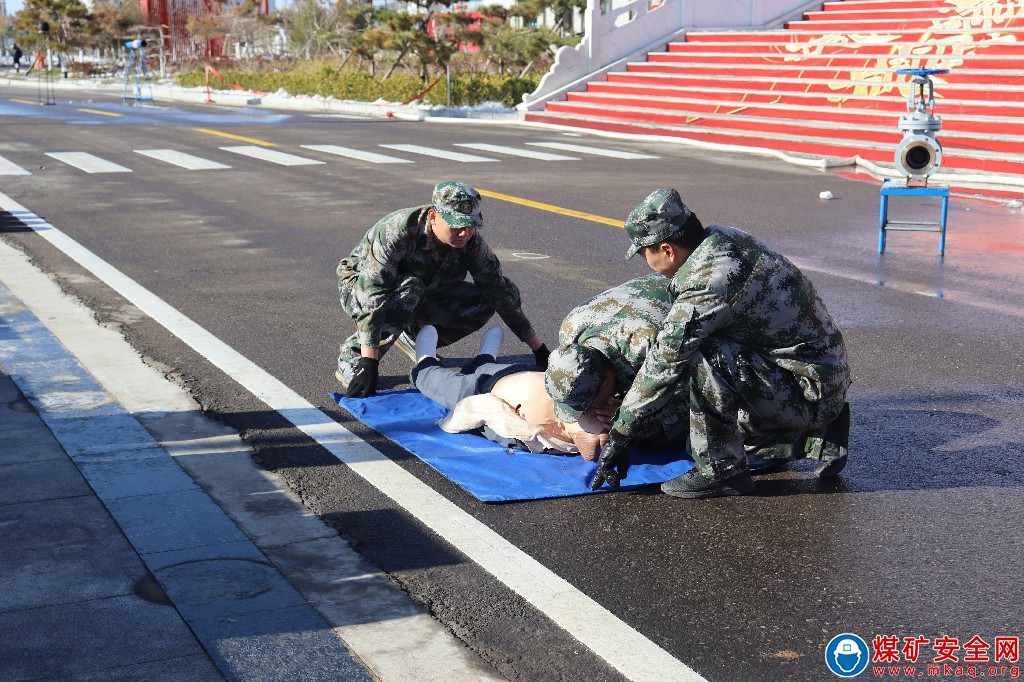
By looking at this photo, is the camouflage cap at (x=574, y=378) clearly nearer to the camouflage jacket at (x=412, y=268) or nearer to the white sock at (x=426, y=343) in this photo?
the camouflage jacket at (x=412, y=268)

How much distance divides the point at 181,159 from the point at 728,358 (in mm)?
17500

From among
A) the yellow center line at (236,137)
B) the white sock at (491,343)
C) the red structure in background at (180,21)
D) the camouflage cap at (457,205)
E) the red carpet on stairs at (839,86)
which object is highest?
the red structure in background at (180,21)

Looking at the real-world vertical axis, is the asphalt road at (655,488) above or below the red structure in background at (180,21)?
below

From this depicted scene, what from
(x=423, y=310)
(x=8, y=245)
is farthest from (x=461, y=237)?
(x=8, y=245)

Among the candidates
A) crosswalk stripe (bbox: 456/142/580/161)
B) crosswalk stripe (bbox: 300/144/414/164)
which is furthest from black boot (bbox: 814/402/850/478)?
crosswalk stripe (bbox: 456/142/580/161)

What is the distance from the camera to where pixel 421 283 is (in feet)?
23.0

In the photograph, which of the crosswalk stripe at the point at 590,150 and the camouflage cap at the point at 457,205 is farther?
the crosswalk stripe at the point at 590,150

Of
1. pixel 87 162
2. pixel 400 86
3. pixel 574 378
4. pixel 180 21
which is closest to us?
pixel 574 378

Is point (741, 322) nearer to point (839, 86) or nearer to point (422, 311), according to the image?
point (422, 311)

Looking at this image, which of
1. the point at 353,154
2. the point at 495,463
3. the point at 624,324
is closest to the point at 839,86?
the point at 353,154

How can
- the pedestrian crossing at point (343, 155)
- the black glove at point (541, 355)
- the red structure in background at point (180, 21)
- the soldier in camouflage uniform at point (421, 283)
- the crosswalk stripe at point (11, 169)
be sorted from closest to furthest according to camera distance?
the soldier in camouflage uniform at point (421, 283)
the black glove at point (541, 355)
the crosswalk stripe at point (11, 169)
the pedestrian crossing at point (343, 155)
the red structure in background at point (180, 21)

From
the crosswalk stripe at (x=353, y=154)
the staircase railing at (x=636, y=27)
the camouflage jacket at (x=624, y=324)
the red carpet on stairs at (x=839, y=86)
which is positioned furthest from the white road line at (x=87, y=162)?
the camouflage jacket at (x=624, y=324)

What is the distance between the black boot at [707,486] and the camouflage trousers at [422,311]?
2.17 metres

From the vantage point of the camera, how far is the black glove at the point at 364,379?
6.82m
